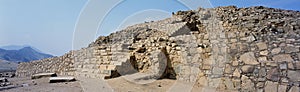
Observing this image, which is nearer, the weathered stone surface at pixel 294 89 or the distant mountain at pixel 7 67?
the weathered stone surface at pixel 294 89

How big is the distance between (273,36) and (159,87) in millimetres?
3168

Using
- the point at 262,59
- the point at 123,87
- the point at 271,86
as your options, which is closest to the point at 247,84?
the point at 271,86

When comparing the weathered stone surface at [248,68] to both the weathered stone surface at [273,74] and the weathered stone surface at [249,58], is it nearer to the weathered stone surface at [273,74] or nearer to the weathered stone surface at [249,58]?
the weathered stone surface at [249,58]

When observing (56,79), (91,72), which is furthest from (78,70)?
(56,79)

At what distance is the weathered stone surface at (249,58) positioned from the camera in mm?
5402

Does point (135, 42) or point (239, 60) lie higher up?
point (135, 42)

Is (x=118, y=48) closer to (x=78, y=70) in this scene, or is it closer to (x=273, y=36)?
(x=78, y=70)

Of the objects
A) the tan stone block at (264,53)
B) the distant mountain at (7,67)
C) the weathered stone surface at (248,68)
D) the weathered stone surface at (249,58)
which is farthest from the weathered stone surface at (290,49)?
the distant mountain at (7,67)

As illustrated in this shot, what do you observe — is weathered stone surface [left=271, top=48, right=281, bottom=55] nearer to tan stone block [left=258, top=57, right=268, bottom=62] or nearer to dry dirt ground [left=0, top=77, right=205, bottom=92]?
tan stone block [left=258, top=57, right=268, bottom=62]

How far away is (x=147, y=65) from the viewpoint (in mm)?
8531

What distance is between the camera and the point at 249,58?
5.52 meters

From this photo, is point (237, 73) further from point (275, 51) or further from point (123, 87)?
point (123, 87)

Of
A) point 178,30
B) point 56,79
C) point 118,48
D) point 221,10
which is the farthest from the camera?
point 221,10

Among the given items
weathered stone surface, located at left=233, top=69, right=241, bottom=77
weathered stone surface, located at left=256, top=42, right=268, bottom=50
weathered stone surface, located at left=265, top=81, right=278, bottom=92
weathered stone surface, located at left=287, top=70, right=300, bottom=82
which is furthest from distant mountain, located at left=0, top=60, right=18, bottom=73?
weathered stone surface, located at left=287, top=70, right=300, bottom=82
